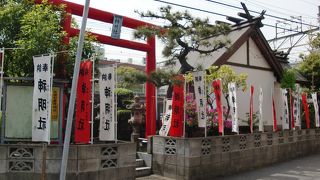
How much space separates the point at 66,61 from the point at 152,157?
4693 millimetres

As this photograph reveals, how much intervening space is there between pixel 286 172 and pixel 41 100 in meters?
9.35

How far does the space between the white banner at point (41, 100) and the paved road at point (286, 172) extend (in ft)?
14.6

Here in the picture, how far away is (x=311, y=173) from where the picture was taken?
13.5 m

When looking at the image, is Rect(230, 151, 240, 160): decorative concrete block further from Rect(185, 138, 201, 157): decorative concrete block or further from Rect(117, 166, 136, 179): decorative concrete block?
Rect(117, 166, 136, 179): decorative concrete block

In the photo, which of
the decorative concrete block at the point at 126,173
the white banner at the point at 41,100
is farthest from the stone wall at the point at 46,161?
the decorative concrete block at the point at 126,173

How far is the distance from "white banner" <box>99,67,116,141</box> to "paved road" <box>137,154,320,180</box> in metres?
3.11

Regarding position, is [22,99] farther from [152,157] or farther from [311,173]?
[311,173]

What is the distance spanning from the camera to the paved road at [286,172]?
41.3 ft

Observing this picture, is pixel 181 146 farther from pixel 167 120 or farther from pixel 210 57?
pixel 210 57

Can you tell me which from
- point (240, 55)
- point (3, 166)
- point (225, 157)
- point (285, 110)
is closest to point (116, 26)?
point (225, 157)

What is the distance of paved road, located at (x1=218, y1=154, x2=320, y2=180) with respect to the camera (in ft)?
41.6

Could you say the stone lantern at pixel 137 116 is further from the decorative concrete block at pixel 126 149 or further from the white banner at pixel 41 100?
the white banner at pixel 41 100

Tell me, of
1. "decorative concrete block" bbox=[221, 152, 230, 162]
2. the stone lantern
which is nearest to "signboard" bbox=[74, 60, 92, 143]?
"decorative concrete block" bbox=[221, 152, 230, 162]

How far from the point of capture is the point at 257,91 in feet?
68.1
